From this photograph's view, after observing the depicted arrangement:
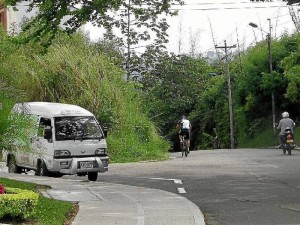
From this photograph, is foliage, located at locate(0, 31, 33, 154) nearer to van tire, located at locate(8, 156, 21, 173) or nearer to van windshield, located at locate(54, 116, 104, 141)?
van windshield, located at locate(54, 116, 104, 141)

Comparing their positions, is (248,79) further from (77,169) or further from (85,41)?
(77,169)

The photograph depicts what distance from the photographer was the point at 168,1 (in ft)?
73.1

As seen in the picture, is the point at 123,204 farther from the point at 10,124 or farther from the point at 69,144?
the point at 69,144

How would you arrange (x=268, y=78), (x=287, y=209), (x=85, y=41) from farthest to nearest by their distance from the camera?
(x=268, y=78), (x=85, y=41), (x=287, y=209)

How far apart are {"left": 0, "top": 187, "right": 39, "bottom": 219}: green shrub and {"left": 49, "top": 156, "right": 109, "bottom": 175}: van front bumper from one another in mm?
8425

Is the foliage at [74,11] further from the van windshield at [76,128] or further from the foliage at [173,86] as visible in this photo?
the foliage at [173,86]

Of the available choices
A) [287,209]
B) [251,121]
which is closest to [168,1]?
[287,209]

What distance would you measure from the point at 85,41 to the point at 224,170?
16.9 metres

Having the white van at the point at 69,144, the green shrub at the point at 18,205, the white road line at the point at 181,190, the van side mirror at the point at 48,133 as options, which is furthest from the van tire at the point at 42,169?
the green shrub at the point at 18,205

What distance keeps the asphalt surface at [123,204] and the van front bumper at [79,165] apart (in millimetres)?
1337

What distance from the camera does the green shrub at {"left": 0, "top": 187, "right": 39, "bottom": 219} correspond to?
1072cm

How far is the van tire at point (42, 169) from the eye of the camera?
2045cm

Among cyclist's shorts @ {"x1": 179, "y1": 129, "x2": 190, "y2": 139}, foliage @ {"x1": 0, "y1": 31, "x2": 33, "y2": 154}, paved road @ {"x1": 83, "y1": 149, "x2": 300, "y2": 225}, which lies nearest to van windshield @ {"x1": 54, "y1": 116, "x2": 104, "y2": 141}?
paved road @ {"x1": 83, "y1": 149, "x2": 300, "y2": 225}

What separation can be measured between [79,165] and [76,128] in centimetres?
130
